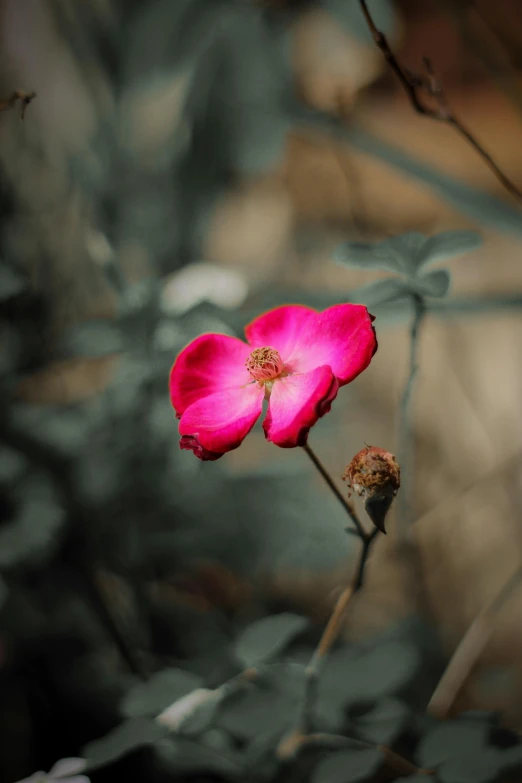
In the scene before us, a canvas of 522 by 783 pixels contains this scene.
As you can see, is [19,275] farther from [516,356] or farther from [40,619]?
[516,356]

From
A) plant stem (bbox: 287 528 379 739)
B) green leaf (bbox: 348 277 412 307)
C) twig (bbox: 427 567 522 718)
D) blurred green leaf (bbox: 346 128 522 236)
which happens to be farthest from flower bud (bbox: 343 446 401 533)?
blurred green leaf (bbox: 346 128 522 236)

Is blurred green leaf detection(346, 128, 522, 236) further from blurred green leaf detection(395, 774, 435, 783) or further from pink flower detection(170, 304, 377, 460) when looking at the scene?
blurred green leaf detection(395, 774, 435, 783)

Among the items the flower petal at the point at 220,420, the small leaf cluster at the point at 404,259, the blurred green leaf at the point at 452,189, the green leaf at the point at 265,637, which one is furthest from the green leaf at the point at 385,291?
the blurred green leaf at the point at 452,189

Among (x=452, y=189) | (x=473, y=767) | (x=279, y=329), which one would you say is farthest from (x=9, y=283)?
(x=452, y=189)

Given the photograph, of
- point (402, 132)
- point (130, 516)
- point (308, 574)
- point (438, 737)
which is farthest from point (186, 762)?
point (402, 132)

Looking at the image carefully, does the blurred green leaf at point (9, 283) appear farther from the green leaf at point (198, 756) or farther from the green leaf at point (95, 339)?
the green leaf at point (198, 756)

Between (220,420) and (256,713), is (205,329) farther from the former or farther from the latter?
(256,713)
